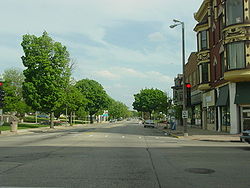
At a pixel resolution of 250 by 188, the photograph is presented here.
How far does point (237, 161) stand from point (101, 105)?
72.4 meters

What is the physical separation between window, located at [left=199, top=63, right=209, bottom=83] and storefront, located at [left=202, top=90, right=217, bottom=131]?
1.63m

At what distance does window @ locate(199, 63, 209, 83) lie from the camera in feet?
112

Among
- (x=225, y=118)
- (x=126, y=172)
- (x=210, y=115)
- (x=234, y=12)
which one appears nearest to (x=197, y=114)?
(x=210, y=115)

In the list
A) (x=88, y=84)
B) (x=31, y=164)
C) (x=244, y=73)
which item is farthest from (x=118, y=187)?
(x=88, y=84)

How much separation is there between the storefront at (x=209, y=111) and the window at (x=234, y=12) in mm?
9250

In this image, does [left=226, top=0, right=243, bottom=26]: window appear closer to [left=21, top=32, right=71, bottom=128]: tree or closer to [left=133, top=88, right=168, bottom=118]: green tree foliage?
[left=21, top=32, right=71, bottom=128]: tree

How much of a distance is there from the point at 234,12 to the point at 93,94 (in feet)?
189

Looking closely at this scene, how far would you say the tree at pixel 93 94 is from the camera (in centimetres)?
7941

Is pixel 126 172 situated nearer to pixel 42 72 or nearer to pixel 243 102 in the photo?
pixel 243 102

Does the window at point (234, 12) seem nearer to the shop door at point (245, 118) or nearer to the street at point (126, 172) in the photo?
the shop door at point (245, 118)

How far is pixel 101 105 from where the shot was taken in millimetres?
82500

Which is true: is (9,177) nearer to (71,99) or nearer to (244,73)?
(244,73)

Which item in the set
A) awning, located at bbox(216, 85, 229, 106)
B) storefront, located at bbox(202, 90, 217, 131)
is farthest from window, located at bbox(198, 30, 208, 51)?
awning, located at bbox(216, 85, 229, 106)

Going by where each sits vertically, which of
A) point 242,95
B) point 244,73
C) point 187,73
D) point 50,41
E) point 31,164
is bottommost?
point 31,164
